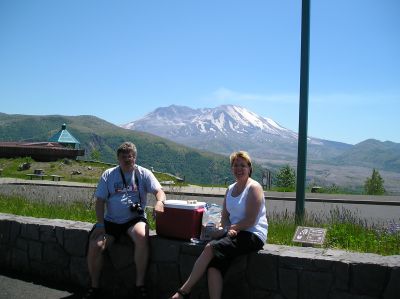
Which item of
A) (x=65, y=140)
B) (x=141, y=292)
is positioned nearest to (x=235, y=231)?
(x=141, y=292)

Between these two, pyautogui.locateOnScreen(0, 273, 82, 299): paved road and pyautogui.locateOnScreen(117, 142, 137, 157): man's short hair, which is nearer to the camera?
pyautogui.locateOnScreen(0, 273, 82, 299): paved road

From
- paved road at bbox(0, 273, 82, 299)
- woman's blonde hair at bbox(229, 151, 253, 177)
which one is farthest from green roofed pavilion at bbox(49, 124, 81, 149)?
woman's blonde hair at bbox(229, 151, 253, 177)

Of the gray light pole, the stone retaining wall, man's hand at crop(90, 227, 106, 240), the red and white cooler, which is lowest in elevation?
the stone retaining wall

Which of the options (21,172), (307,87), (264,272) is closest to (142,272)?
(264,272)

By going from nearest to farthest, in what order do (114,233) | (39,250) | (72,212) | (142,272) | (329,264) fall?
(329,264), (142,272), (114,233), (39,250), (72,212)

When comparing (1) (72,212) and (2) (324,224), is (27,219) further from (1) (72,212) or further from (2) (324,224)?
(2) (324,224)

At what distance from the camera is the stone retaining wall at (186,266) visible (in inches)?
143

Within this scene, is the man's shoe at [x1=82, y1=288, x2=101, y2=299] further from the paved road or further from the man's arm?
the man's arm

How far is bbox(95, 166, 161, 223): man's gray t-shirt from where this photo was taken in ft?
15.8

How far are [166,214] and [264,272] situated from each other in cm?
115

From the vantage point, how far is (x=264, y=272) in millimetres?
4027

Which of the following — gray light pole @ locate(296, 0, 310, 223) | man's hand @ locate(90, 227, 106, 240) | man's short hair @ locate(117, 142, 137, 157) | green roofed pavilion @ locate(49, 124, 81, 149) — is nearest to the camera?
man's hand @ locate(90, 227, 106, 240)

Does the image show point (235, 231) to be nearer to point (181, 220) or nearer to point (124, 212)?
point (181, 220)

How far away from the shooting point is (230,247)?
398 centimetres
